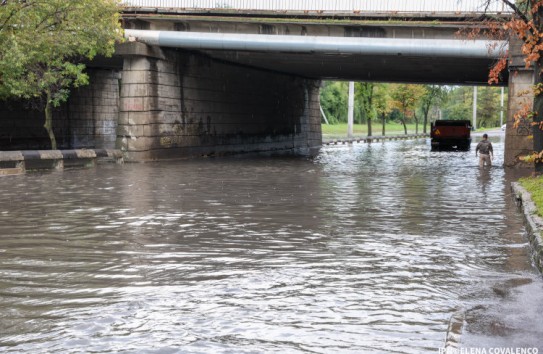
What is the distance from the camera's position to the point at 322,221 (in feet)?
40.2

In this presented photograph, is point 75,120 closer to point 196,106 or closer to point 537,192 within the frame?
point 196,106

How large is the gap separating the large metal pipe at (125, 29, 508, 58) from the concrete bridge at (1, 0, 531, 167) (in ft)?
0.14

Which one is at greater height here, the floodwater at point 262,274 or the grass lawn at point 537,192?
the grass lawn at point 537,192

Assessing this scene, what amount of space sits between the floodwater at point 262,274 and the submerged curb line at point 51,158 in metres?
8.35

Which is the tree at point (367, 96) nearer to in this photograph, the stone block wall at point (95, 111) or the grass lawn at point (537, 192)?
the stone block wall at point (95, 111)

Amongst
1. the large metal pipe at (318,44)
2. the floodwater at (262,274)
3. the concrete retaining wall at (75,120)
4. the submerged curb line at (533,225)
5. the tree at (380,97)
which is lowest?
the floodwater at (262,274)

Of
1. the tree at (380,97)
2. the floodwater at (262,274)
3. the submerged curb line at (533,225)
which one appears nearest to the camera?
the floodwater at (262,274)

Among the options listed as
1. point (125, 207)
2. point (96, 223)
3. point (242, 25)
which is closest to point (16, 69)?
point (242, 25)

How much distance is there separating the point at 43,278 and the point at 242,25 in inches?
996

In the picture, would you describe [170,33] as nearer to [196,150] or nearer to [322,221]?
[196,150]

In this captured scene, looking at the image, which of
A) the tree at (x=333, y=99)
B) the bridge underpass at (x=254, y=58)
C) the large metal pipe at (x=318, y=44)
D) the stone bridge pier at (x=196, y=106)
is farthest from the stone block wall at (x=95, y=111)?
the tree at (x=333, y=99)

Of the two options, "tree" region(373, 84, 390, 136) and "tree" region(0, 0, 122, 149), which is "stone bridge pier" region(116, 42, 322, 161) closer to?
"tree" region(0, 0, 122, 149)

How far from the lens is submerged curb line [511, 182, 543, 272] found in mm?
8211

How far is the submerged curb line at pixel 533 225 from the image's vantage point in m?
8.21
